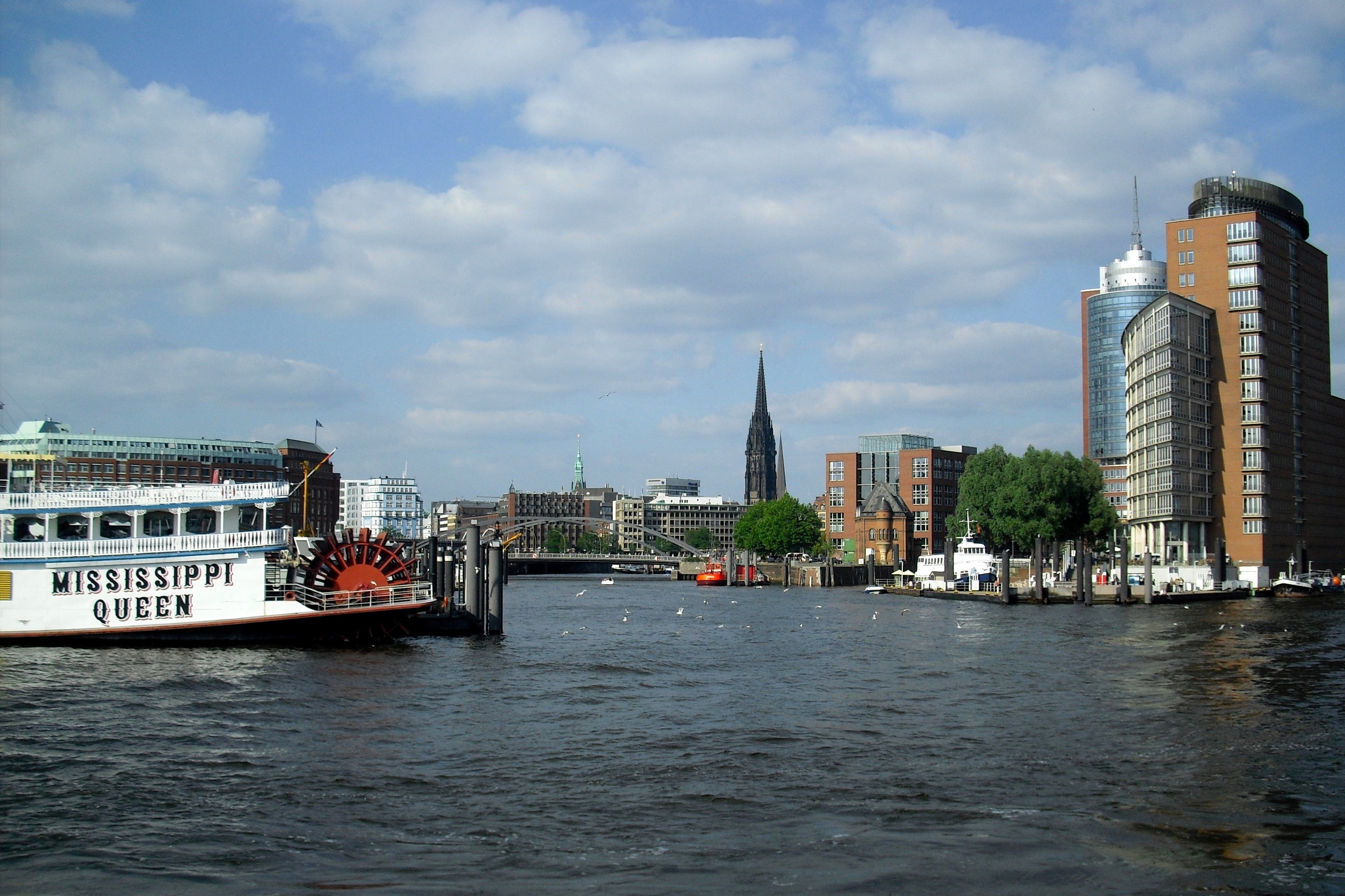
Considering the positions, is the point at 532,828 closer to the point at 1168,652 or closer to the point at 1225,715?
the point at 1225,715

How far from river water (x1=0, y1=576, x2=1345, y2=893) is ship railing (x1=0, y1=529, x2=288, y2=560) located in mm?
3940

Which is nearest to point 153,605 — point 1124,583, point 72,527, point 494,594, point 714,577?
point 72,527

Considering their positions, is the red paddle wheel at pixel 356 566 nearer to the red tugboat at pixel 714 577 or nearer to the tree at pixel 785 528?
the red tugboat at pixel 714 577

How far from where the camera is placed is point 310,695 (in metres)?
34.1

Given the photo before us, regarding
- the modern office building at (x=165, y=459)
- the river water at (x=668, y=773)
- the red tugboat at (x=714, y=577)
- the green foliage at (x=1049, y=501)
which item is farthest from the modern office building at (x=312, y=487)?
the river water at (x=668, y=773)

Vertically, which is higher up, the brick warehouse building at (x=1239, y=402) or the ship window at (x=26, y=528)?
the brick warehouse building at (x=1239, y=402)

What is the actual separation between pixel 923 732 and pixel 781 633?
112 ft

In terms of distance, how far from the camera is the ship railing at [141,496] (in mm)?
46188

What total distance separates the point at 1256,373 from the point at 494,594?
85563 millimetres

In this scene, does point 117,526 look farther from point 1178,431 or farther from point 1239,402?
point 1239,402

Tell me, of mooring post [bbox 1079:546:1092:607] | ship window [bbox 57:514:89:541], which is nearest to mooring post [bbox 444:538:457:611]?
ship window [bbox 57:514:89:541]

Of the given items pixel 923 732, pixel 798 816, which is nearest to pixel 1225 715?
pixel 923 732

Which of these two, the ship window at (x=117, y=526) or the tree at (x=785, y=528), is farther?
the tree at (x=785, y=528)

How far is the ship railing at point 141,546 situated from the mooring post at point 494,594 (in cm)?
1046
